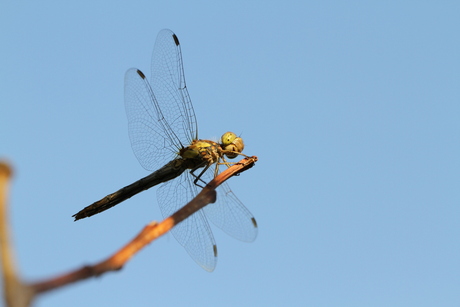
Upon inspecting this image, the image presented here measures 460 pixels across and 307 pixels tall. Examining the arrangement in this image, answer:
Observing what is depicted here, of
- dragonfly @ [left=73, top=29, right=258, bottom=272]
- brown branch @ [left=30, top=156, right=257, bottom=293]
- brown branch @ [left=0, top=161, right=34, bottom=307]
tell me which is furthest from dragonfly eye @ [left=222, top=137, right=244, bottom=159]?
brown branch @ [left=0, top=161, right=34, bottom=307]

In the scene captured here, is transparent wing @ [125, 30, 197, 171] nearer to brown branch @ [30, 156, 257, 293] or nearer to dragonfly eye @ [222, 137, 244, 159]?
dragonfly eye @ [222, 137, 244, 159]

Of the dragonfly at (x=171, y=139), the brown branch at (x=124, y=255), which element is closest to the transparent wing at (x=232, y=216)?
the dragonfly at (x=171, y=139)

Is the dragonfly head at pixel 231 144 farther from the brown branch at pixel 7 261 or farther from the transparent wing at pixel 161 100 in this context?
the brown branch at pixel 7 261

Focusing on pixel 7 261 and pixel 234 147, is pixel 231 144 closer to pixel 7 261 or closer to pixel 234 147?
pixel 234 147

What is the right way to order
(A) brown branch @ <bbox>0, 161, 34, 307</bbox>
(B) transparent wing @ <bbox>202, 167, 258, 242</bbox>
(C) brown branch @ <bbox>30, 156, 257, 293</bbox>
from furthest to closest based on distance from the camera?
1. (B) transparent wing @ <bbox>202, 167, 258, 242</bbox>
2. (C) brown branch @ <bbox>30, 156, 257, 293</bbox>
3. (A) brown branch @ <bbox>0, 161, 34, 307</bbox>

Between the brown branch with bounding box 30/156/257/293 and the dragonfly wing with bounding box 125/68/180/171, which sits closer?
the brown branch with bounding box 30/156/257/293

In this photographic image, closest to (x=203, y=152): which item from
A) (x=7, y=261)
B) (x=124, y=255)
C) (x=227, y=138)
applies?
(x=227, y=138)
